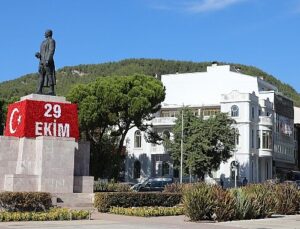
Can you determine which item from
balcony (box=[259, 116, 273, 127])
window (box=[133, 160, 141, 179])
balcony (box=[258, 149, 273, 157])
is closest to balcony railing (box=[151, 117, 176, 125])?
window (box=[133, 160, 141, 179])

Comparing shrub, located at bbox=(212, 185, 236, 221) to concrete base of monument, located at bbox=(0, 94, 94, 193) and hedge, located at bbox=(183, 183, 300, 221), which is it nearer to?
hedge, located at bbox=(183, 183, 300, 221)

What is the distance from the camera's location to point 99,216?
21.1 metres

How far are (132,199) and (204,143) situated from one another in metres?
32.6

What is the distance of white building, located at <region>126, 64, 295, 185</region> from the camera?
66812 millimetres

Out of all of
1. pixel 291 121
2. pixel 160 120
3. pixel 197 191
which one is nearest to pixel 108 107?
pixel 160 120

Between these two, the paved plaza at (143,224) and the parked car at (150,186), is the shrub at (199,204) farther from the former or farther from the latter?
the parked car at (150,186)

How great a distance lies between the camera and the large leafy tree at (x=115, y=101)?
5156 centimetres

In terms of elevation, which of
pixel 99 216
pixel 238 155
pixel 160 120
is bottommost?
pixel 99 216

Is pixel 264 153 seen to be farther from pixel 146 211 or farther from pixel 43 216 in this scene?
pixel 43 216

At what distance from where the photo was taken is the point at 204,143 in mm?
56312

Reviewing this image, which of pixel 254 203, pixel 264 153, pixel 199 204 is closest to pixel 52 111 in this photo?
pixel 199 204

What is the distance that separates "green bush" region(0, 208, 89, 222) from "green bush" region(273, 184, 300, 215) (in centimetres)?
900

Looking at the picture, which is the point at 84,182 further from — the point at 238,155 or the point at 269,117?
the point at 269,117

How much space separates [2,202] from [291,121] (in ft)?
216
